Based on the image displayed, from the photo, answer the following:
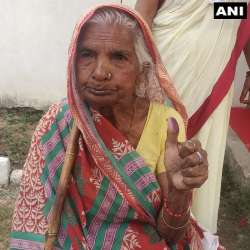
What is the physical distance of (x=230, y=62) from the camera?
11.0 feet

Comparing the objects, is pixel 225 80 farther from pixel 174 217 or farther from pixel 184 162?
pixel 184 162

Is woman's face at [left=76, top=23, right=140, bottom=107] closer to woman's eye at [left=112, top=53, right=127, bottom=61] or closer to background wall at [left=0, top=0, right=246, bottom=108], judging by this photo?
woman's eye at [left=112, top=53, right=127, bottom=61]

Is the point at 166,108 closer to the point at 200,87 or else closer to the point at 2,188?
the point at 200,87

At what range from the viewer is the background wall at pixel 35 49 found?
573cm

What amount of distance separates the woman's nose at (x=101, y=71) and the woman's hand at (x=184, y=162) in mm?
360

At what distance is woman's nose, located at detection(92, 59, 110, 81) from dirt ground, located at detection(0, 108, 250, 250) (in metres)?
2.04

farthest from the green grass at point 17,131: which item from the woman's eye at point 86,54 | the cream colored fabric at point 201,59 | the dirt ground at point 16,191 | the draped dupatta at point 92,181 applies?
the woman's eye at point 86,54

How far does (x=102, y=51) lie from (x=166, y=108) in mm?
385

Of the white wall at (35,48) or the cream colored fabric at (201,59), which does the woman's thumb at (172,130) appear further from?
the white wall at (35,48)

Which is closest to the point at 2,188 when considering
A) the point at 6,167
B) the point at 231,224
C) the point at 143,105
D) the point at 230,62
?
the point at 6,167

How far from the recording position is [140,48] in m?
2.26

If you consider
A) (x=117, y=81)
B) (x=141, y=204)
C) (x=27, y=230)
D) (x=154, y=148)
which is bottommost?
(x=27, y=230)

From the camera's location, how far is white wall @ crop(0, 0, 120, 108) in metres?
5.73

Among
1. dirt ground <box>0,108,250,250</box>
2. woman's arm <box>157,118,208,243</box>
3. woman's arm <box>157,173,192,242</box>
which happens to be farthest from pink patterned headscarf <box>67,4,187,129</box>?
dirt ground <box>0,108,250,250</box>
